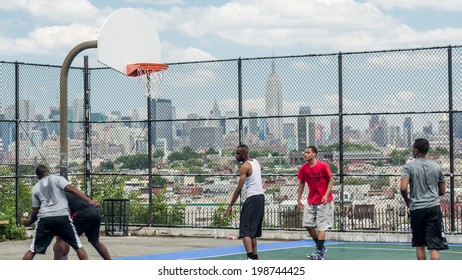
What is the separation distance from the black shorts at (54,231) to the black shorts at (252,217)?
2765 mm

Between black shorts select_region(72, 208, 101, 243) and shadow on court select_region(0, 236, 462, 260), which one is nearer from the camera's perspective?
black shorts select_region(72, 208, 101, 243)

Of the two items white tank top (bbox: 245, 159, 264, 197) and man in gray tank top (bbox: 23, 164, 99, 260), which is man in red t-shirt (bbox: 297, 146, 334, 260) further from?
man in gray tank top (bbox: 23, 164, 99, 260)

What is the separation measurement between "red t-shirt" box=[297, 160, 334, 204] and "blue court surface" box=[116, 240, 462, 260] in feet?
3.93

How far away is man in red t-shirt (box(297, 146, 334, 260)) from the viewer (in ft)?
60.0

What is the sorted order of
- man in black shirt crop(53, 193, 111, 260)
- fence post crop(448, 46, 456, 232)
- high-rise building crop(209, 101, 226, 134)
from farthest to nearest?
high-rise building crop(209, 101, 226, 134)
fence post crop(448, 46, 456, 232)
man in black shirt crop(53, 193, 111, 260)

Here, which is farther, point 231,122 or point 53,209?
point 231,122

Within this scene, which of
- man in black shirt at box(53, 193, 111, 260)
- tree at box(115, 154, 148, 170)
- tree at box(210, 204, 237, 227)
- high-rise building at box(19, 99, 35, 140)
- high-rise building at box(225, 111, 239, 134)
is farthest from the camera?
tree at box(115, 154, 148, 170)

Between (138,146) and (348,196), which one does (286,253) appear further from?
(138,146)

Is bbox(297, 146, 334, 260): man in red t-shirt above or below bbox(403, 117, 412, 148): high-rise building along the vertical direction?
below

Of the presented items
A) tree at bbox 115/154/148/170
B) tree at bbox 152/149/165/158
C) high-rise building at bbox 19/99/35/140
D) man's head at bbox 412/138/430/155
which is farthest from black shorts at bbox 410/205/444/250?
high-rise building at bbox 19/99/35/140

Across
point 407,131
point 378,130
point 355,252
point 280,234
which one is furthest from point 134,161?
point 355,252

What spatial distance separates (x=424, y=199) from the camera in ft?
48.6

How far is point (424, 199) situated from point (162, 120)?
33.3ft

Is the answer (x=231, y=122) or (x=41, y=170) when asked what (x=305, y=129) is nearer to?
(x=231, y=122)
